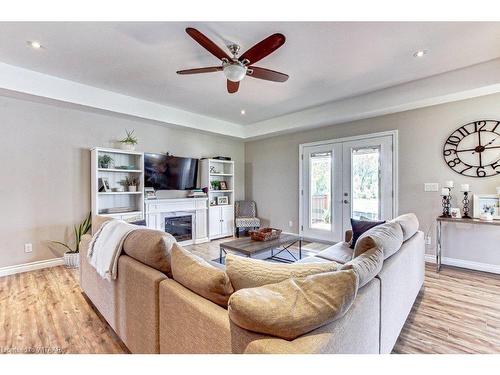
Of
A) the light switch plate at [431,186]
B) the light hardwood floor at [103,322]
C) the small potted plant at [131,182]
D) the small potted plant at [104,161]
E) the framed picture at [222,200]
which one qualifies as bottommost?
the light hardwood floor at [103,322]

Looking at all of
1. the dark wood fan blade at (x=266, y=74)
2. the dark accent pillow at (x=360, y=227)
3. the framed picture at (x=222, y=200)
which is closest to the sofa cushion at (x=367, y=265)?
the dark accent pillow at (x=360, y=227)

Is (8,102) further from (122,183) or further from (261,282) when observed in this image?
(261,282)

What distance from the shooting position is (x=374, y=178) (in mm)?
4176

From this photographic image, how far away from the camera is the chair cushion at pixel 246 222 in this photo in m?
5.41

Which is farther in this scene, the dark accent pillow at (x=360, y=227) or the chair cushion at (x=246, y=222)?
the chair cushion at (x=246, y=222)

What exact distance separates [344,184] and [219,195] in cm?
272

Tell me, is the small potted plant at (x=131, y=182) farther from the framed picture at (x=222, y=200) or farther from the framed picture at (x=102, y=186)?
the framed picture at (x=222, y=200)

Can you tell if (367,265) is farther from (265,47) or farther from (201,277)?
(265,47)

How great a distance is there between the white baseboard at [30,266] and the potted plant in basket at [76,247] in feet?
0.59

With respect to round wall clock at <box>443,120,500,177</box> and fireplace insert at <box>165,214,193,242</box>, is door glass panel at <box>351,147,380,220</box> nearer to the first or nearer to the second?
round wall clock at <box>443,120,500,177</box>

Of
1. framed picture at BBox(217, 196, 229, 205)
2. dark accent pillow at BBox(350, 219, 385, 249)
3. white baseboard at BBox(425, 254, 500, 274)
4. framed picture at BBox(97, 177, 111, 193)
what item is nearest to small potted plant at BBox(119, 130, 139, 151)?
framed picture at BBox(97, 177, 111, 193)

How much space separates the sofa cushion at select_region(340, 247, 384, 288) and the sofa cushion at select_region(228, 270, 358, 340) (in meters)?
0.28
